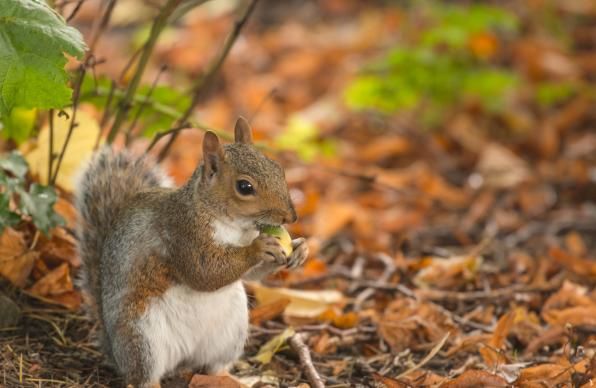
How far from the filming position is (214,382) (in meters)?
2.81

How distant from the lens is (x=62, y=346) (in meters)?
3.14

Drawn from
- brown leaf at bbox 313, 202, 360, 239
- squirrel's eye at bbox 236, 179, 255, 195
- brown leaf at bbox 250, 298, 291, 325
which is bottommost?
brown leaf at bbox 313, 202, 360, 239

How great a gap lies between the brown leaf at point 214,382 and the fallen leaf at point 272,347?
393 mm

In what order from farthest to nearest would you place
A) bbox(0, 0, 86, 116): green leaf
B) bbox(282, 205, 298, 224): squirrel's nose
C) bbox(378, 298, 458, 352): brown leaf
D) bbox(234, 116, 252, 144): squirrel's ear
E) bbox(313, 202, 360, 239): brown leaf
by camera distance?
bbox(313, 202, 360, 239): brown leaf, bbox(378, 298, 458, 352): brown leaf, bbox(234, 116, 252, 144): squirrel's ear, bbox(282, 205, 298, 224): squirrel's nose, bbox(0, 0, 86, 116): green leaf

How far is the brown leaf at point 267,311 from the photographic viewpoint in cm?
347

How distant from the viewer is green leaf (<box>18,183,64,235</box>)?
10.2 ft

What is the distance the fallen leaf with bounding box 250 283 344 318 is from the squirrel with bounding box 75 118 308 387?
0.63 meters

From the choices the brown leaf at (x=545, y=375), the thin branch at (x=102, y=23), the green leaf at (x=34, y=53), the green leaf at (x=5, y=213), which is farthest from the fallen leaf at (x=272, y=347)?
the thin branch at (x=102, y=23)

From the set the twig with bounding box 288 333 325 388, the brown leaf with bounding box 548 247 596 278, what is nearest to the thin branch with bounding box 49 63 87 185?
the twig with bounding box 288 333 325 388

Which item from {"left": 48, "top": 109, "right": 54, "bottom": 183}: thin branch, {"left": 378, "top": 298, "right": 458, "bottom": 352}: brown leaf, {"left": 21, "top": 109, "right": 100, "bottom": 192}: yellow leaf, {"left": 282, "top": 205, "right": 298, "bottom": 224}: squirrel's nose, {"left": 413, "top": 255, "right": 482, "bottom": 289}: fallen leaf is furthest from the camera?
{"left": 413, "top": 255, "right": 482, "bottom": 289}: fallen leaf

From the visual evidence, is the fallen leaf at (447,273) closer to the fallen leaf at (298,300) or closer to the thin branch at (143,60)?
the fallen leaf at (298,300)

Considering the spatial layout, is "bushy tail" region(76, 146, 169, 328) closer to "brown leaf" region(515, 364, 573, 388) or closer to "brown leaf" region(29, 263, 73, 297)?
"brown leaf" region(29, 263, 73, 297)

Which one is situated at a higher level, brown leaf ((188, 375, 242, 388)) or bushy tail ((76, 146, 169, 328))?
bushy tail ((76, 146, 169, 328))

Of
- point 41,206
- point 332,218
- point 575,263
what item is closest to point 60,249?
point 41,206
